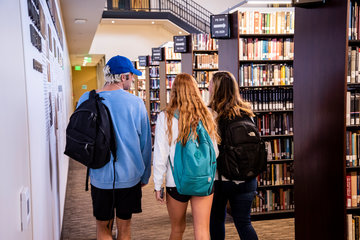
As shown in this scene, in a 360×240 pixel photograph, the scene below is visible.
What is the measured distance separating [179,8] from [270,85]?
1246cm

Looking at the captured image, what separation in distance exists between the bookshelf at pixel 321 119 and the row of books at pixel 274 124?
1.43 m

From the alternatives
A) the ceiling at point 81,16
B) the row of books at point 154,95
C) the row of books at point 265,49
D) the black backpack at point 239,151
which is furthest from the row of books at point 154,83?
the black backpack at point 239,151

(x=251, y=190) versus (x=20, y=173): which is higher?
(x=20, y=173)

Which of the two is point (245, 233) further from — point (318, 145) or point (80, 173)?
point (80, 173)

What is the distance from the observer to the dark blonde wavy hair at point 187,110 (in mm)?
2383

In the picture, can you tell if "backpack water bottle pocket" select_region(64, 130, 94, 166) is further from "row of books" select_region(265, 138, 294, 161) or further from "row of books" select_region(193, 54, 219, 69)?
"row of books" select_region(193, 54, 219, 69)

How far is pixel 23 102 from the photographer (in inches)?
57.1

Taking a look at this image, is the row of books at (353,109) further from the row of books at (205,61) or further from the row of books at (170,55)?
the row of books at (170,55)

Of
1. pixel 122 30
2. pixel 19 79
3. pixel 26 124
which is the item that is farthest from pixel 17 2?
pixel 122 30

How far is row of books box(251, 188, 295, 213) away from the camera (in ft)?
14.7

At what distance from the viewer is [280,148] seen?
4457 mm

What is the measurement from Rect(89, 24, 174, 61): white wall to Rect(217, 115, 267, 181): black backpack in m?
12.9

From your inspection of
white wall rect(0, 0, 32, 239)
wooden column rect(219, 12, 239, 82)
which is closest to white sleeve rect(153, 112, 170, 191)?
white wall rect(0, 0, 32, 239)

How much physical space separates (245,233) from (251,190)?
0.33 metres
